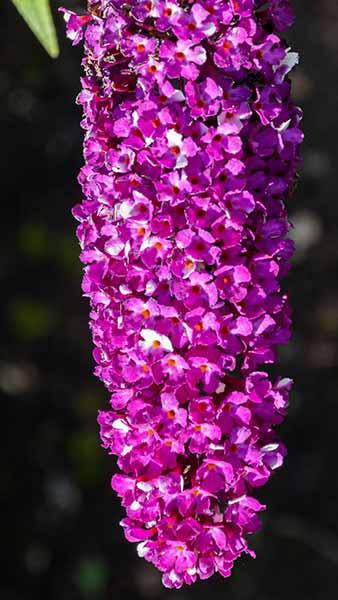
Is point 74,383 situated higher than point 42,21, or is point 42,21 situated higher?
point 42,21

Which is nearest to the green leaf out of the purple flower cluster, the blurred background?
the purple flower cluster

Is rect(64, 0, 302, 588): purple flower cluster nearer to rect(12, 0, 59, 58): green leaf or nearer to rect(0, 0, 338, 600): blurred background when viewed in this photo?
rect(12, 0, 59, 58): green leaf

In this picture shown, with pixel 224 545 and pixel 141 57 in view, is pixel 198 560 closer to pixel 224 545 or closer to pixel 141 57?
pixel 224 545

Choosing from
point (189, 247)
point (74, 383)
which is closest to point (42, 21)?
point (189, 247)

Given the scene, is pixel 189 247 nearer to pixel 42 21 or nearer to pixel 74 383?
pixel 42 21

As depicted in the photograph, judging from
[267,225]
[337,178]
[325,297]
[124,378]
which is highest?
[267,225]

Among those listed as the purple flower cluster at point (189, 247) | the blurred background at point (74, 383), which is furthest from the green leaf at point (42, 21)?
the blurred background at point (74, 383)

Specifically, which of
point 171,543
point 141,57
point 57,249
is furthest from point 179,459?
point 57,249
